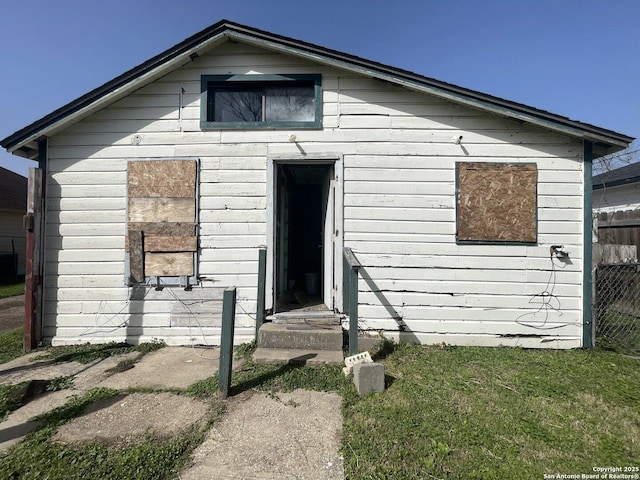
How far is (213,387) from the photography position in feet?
10.4

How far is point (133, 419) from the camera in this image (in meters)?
2.67

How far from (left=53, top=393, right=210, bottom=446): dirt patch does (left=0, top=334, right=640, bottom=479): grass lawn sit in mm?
118

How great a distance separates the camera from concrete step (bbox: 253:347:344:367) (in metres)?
3.66

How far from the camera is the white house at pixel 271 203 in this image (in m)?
4.50

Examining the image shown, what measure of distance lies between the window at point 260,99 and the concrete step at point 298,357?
3346 mm

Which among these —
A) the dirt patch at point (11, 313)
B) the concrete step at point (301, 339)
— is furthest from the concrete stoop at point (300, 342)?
the dirt patch at point (11, 313)

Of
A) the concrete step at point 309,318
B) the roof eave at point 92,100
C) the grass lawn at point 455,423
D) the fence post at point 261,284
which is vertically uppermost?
the roof eave at point 92,100

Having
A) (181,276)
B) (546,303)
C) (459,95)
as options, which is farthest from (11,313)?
(546,303)

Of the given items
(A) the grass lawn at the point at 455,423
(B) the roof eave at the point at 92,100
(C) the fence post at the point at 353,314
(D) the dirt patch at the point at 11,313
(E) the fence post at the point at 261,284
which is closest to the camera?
(A) the grass lawn at the point at 455,423

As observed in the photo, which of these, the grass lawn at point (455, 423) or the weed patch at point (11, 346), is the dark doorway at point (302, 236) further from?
the weed patch at point (11, 346)

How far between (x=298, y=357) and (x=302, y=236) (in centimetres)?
411

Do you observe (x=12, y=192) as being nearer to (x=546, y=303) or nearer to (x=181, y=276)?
(x=181, y=276)

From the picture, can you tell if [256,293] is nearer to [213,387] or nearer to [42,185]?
[213,387]

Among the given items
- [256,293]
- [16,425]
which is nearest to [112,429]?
[16,425]
